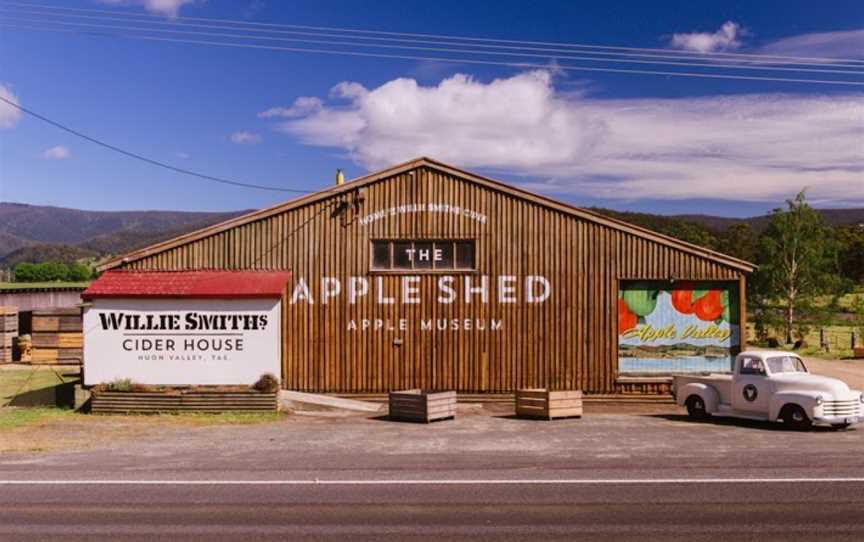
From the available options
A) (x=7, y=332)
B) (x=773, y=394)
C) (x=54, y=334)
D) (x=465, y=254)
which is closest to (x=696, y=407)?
(x=773, y=394)

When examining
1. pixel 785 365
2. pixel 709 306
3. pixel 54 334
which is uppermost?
pixel 709 306

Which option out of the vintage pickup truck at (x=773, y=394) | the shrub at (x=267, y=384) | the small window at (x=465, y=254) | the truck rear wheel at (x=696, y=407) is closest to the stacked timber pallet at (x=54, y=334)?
the shrub at (x=267, y=384)

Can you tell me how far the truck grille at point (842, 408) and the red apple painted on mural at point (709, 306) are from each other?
6.73 meters

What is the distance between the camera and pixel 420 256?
90.6ft

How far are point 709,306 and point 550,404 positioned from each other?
25.0 feet

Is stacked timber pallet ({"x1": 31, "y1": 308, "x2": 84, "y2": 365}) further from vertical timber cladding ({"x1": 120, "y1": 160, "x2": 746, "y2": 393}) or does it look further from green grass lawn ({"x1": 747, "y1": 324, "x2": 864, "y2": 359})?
green grass lawn ({"x1": 747, "y1": 324, "x2": 864, "y2": 359})

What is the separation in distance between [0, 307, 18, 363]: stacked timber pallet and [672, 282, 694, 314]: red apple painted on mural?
3142 cm

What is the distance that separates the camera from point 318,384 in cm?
2725

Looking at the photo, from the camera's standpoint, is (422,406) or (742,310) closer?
(422,406)

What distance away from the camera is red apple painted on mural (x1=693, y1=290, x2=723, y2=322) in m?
27.6

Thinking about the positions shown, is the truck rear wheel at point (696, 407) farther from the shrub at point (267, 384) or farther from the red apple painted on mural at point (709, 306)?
the shrub at point (267, 384)

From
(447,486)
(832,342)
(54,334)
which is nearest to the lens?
(447,486)

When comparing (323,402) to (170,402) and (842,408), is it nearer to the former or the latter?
(170,402)

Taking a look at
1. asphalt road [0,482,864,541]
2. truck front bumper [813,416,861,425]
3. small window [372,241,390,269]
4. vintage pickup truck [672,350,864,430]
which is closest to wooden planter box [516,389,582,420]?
vintage pickup truck [672,350,864,430]
